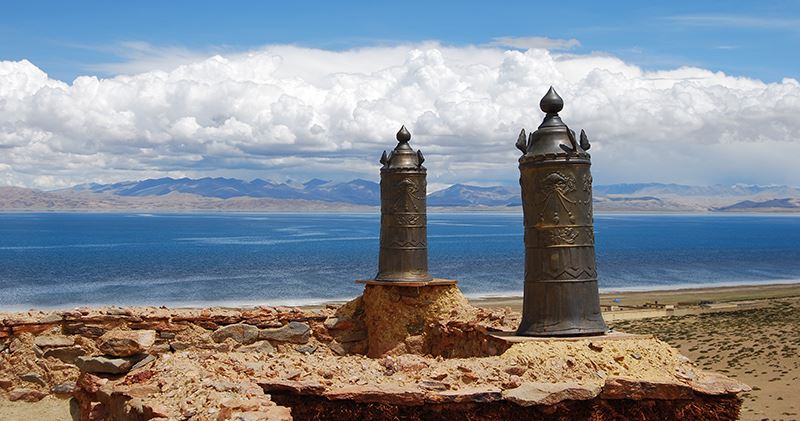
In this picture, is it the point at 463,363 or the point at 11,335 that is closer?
the point at 463,363

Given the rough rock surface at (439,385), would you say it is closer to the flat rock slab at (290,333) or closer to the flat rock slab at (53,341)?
the flat rock slab at (53,341)

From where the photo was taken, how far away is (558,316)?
9508mm

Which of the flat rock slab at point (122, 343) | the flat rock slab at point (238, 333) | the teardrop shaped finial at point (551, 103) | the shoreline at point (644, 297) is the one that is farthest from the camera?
the shoreline at point (644, 297)

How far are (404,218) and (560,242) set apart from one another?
479cm

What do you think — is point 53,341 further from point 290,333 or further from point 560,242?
point 560,242

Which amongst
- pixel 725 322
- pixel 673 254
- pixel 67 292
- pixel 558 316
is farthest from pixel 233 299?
pixel 673 254

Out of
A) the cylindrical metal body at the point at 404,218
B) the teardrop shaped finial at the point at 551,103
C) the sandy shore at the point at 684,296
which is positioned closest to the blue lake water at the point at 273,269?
the sandy shore at the point at 684,296

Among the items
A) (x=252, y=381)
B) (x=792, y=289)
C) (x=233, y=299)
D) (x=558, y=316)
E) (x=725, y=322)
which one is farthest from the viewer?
(x=792, y=289)

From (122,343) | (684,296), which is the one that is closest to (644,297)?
(684,296)

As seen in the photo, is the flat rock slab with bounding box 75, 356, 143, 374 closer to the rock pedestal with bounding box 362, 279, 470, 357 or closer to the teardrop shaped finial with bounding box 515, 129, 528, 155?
the rock pedestal with bounding box 362, 279, 470, 357

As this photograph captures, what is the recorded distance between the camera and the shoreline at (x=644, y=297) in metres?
45.3

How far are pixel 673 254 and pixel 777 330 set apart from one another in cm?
7492

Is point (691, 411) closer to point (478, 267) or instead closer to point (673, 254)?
point (478, 267)

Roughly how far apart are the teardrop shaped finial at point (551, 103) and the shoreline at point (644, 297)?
1254 inches
